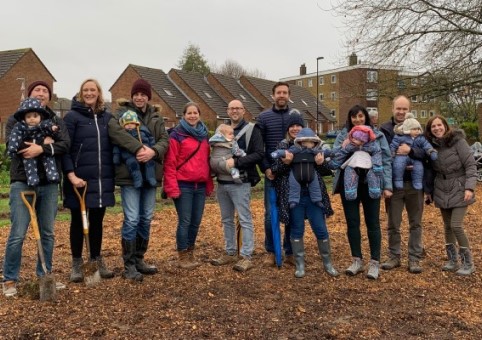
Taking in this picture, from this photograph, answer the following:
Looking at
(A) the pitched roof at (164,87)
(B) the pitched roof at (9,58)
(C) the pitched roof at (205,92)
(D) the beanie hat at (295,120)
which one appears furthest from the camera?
(C) the pitched roof at (205,92)

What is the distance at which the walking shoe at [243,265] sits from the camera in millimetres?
5652

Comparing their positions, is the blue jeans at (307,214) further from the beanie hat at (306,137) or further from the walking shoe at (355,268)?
the beanie hat at (306,137)

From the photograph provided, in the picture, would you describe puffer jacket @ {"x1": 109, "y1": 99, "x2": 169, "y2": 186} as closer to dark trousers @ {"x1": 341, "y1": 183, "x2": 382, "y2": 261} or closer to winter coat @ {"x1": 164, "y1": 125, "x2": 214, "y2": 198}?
winter coat @ {"x1": 164, "y1": 125, "x2": 214, "y2": 198}

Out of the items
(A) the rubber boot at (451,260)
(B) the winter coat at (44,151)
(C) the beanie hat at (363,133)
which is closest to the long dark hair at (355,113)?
(C) the beanie hat at (363,133)

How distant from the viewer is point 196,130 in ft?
18.5

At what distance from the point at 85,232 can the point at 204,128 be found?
1775mm

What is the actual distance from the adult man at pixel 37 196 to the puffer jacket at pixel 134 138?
51cm

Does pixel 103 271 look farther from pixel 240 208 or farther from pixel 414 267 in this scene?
pixel 414 267

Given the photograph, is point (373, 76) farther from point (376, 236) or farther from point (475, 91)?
point (376, 236)

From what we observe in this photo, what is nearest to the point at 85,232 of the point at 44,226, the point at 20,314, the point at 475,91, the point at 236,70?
the point at 44,226

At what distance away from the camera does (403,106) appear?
225 inches

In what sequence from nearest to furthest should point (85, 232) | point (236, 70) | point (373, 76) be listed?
point (85, 232) → point (373, 76) → point (236, 70)

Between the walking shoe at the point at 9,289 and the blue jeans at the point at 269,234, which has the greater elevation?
the blue jeans at the point at 269,234

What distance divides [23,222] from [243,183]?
2.40m
